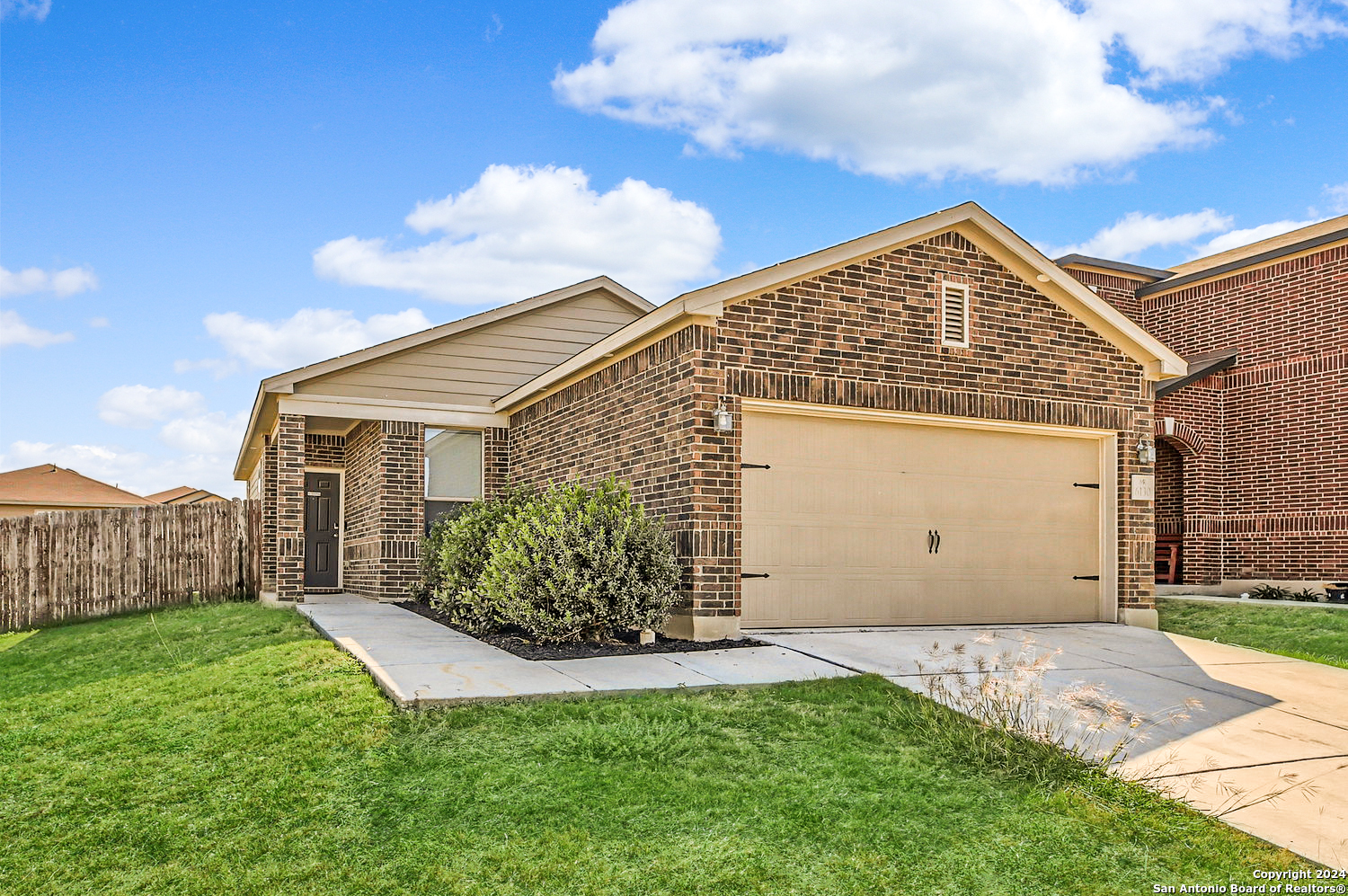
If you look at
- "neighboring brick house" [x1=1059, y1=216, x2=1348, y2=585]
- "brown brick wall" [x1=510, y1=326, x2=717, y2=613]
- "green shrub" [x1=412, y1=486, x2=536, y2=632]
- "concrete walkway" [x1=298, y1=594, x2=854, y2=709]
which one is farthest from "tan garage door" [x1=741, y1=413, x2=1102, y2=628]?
"neighboring brick house" [x1=1059, y1=216, x2=1348, y2=585]

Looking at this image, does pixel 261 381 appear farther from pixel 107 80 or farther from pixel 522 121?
pixel 522 121

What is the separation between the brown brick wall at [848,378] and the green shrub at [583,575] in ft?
1.36

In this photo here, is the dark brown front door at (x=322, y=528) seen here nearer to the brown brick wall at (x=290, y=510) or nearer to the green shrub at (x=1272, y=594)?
the brown brick wall at (x=290, y=510)

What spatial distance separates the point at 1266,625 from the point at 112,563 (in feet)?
55.5

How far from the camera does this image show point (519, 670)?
8.38 meters

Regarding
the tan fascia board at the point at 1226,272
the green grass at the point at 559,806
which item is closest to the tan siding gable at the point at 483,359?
the green grass at the point at 559,806

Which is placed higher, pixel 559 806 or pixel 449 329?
pixel 449 329

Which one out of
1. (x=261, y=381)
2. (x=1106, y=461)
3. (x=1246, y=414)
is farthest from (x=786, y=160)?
(x=1246, y=414)

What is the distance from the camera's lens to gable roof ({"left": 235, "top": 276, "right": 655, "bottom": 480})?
1545 cm

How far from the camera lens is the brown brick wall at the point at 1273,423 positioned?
61.2 feet

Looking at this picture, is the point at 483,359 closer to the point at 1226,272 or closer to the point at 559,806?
the point at 559,806

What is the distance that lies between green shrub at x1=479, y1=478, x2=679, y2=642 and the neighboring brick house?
12.9 m

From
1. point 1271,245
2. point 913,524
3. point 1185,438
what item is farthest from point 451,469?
point 1271,245

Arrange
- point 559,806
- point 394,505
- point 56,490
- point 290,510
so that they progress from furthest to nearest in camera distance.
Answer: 1. point 56,490
2. point 394,505
3. point 290,510
4. point 559,806
